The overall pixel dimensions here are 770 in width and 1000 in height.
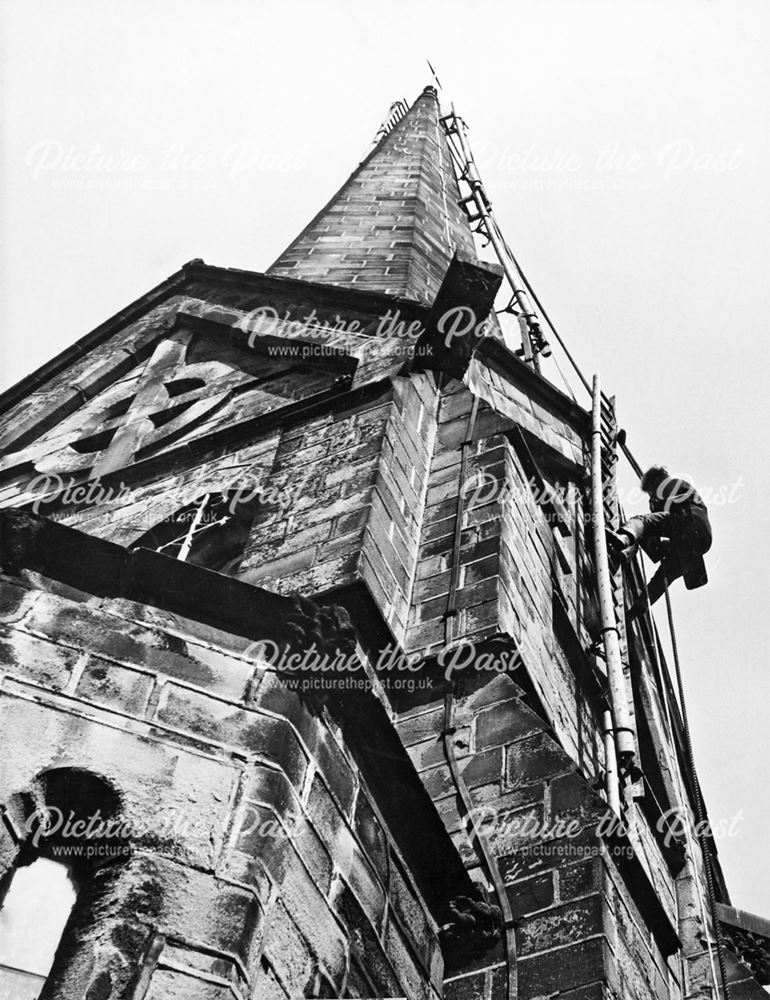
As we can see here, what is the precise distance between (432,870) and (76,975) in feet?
6.94

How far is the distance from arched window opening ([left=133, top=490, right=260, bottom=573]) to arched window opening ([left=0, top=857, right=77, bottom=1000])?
413 cm

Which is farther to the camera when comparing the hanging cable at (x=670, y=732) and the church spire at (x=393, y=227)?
the church spire at (x=393, y=227)

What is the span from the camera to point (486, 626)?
25.8ft

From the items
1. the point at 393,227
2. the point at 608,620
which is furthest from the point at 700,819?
the point at 393,227

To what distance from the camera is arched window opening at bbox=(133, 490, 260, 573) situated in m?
8.98

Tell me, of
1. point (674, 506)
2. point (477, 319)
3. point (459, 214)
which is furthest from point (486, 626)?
point (459, 214)

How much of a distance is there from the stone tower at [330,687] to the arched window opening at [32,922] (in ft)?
0.05

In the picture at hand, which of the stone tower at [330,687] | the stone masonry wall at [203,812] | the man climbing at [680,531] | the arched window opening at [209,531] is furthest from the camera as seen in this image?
the man climbing at [680,531]

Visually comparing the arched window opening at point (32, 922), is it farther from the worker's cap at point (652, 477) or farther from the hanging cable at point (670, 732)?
the worker's cap at point (652, 477)

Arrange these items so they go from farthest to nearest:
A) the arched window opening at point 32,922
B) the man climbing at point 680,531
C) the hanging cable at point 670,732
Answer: the man climbing at point 680,531
the hanging cable at point 670,732
the arched window opening at point 32,922

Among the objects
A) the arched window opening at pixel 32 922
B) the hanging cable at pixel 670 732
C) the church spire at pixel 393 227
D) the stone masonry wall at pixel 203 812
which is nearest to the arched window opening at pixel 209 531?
the stone masonry wall at pixel 203 812

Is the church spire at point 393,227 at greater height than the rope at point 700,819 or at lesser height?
greater

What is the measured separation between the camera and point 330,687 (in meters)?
5.60

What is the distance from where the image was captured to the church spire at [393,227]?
16.0m
